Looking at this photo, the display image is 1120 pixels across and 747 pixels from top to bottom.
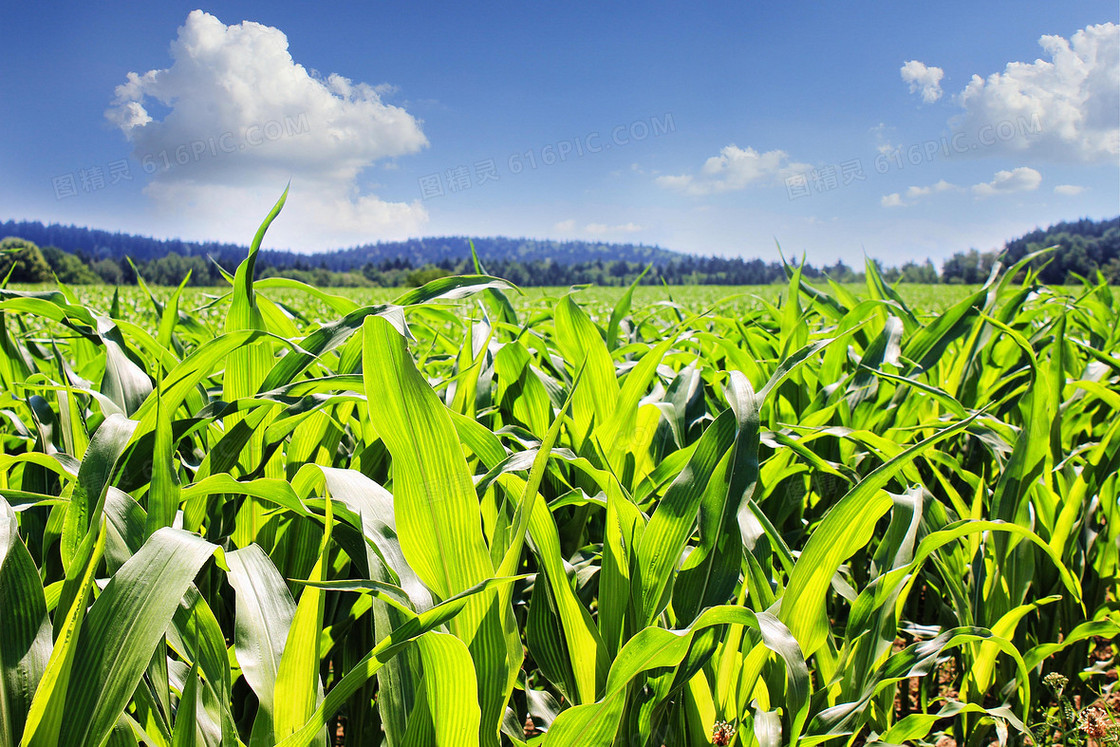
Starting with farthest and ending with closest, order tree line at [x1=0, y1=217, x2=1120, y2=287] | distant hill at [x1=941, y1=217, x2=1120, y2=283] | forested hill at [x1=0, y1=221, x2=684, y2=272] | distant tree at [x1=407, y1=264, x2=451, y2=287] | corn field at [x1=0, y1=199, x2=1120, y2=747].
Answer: forested hill at [x1=0, y1=221, x2=684, y2=272]
distant hill at [x1=941, y1=217, x2=1120, y2=283]
distant tree at [x1=407, y1=264, x2=451, y2=287]
tree line at [x1=0, y1=217, x2=1120, y2=287]
corn field at [x1=0, y1=199, x2=1120, y2=747]

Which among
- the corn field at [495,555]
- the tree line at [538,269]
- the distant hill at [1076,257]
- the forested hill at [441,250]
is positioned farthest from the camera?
the forested hill at [441,250]

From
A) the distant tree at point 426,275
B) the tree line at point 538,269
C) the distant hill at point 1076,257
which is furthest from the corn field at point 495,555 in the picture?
the distant hill at point 1076,257

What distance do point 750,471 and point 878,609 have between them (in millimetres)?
235

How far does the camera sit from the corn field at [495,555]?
0.47m

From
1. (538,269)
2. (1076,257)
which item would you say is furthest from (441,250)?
(1076,257)

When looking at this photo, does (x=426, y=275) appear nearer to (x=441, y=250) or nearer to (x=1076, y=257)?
(x=1076, y=257)

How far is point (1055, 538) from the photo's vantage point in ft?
3.19

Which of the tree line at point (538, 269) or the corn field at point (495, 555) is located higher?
the tree line at point (538, 269)

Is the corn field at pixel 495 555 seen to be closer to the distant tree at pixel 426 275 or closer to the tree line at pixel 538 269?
the tree line at pixel 538 269

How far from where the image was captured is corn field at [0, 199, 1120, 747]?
18.5 inches

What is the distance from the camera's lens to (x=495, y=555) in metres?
0.55

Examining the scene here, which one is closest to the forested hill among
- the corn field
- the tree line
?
the tree line

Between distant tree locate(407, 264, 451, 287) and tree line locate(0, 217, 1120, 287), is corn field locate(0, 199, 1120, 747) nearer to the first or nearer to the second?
tree line locate(0, 217, 1120, 287)

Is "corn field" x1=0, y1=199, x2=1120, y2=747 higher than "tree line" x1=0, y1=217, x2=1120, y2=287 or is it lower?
lower
